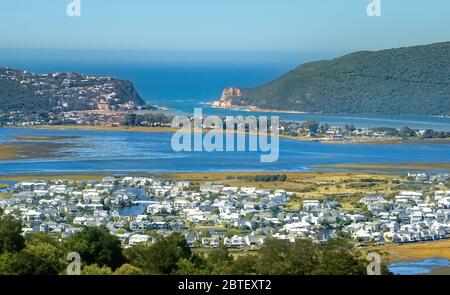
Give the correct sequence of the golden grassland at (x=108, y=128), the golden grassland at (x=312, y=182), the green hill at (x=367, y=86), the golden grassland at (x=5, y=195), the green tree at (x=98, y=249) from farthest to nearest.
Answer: the green hill at (x=367, y=86)
the golden grassland at (x=108, y=128)
the golden grassland at (x=312, y=182)
the golden grassland at (x=5, y=195)
the green tree at (x=98, y=249)

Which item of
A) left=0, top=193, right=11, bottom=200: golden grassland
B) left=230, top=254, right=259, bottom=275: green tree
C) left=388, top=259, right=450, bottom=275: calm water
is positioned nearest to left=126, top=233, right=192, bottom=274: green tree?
left=230, top=254, right=259, bottom=275: green tree

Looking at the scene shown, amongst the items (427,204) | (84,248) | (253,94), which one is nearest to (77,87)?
(253,94)

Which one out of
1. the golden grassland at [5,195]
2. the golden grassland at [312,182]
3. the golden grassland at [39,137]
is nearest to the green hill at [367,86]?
the golden grassland at [39,137]

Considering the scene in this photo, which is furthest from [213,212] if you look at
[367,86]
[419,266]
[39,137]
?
[367,86]

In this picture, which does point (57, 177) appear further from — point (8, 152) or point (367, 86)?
point (367, 86)

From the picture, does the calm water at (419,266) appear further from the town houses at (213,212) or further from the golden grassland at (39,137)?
the golden grassland at (39,137)
